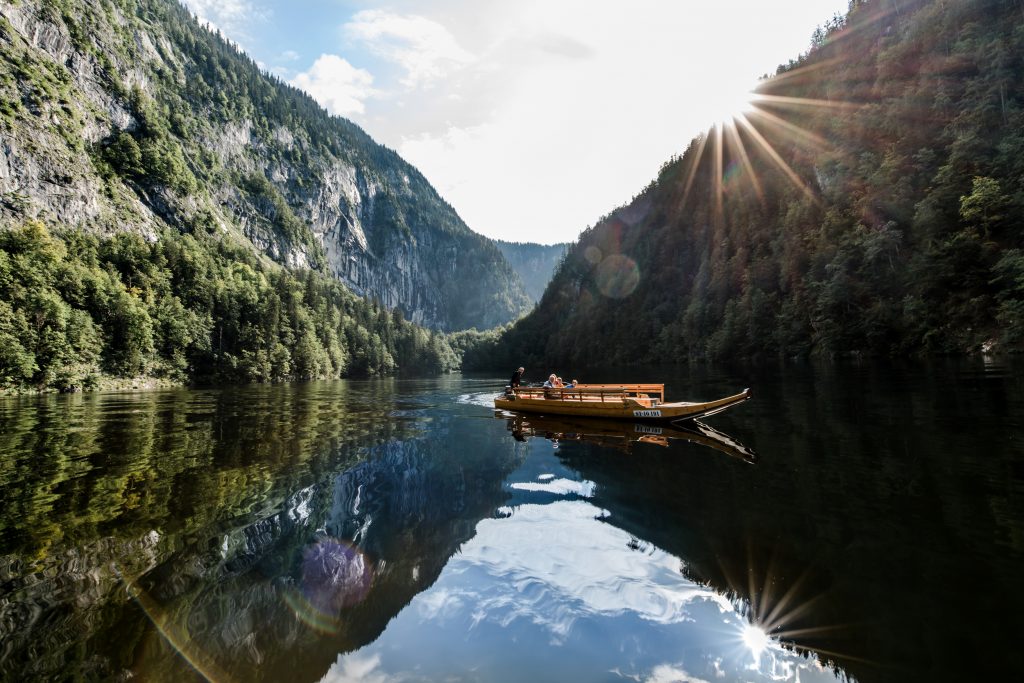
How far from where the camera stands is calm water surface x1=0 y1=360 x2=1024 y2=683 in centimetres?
513

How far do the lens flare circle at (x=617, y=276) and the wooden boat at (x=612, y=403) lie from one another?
125 m

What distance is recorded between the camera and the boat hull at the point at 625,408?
60.7ft

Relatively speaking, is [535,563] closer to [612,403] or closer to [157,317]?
[612,403]

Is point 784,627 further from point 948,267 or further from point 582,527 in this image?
point 948,267

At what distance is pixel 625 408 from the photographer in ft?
65.9

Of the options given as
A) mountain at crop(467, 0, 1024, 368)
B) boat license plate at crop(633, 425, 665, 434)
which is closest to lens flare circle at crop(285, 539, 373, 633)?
boat license plate at crop(633, 425, 665, 434)

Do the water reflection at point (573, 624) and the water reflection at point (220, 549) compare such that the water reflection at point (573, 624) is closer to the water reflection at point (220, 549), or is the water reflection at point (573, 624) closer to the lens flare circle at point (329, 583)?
the water reflection at point (220, 549)

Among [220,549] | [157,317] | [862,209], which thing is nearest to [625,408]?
[220,549]

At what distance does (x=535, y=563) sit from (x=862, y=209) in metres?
69.1

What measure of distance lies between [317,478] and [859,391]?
2577 centimetres

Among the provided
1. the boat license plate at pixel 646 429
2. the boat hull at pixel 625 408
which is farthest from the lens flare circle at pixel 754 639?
the boat license plate at pixel 646 429

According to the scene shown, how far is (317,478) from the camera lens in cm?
1259

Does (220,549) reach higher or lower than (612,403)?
lower

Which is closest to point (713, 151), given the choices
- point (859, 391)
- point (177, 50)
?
point (859, 391)
